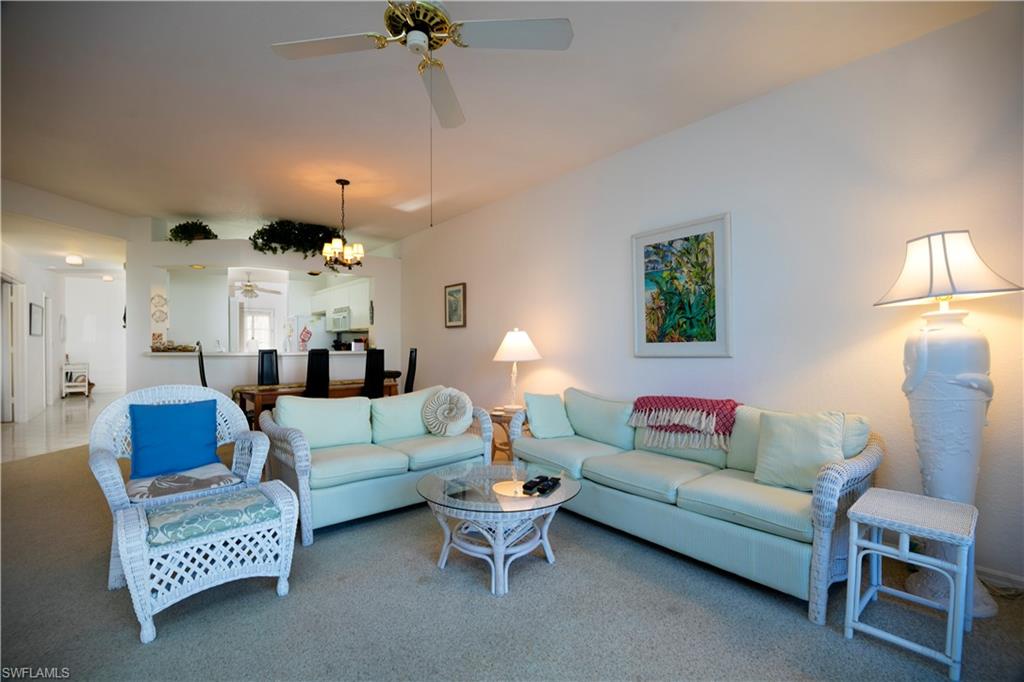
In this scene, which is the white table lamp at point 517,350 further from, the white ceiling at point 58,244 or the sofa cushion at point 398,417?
the white ceiling at point 58,244

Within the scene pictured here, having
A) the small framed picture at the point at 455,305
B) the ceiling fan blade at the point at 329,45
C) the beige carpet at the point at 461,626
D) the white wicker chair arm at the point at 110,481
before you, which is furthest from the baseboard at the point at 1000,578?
the small framed picture at the point at 455,305

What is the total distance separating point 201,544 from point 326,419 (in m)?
1.39

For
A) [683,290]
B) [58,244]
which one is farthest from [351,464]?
[58,244]

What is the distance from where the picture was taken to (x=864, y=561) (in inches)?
96.5

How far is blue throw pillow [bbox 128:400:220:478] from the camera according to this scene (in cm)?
259

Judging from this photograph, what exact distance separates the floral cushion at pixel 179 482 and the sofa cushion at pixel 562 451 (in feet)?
6.31

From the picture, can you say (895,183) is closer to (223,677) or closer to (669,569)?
(669,569)

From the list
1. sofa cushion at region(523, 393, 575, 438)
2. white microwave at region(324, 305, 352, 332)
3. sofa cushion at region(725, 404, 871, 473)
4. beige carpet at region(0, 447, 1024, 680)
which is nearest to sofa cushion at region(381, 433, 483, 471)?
sofa cushion at region(523, 393, 575, 438)

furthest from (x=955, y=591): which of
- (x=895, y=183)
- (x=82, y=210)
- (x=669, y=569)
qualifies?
(x=82, y=210)

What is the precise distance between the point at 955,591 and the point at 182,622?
3.13 meters

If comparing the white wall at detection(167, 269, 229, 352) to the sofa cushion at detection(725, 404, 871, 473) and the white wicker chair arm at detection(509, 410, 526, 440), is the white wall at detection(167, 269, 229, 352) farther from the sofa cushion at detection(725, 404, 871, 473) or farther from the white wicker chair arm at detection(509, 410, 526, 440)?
the sofa cushion at detection(725, 404, 871, 473)

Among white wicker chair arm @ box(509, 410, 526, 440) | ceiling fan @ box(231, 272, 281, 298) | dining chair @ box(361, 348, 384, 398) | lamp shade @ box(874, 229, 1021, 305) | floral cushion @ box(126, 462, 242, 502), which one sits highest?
ceiling fan @ box(231, 272, 281, 298)

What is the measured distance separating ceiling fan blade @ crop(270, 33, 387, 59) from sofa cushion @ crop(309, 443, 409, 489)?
88.8 inches

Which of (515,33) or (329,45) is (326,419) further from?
(515,33)
